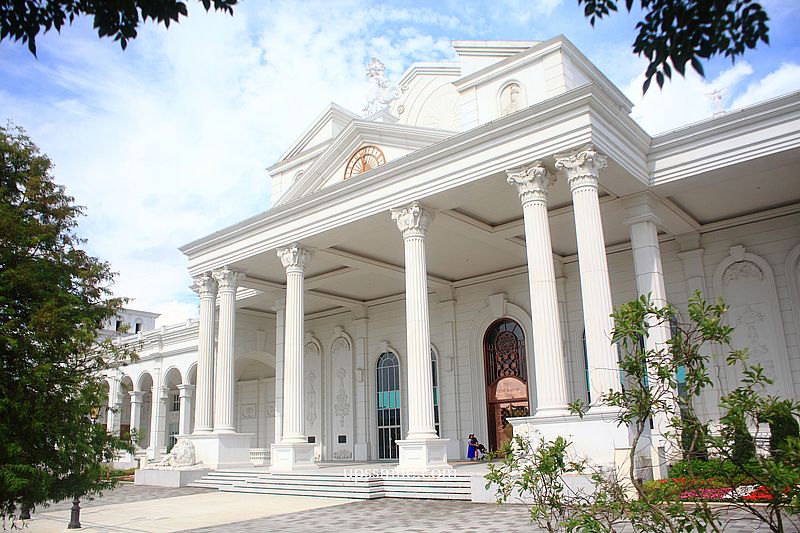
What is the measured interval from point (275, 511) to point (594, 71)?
571 inches

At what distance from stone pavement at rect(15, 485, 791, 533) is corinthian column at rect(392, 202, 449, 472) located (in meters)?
1.39

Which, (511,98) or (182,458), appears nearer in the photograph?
(511,98)

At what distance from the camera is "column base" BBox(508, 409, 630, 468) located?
1384 cm

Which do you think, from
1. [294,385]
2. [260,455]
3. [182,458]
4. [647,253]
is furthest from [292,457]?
[647,253]

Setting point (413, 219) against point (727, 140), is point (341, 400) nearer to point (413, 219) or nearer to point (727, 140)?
point (413, 219)

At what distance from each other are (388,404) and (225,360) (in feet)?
28.8

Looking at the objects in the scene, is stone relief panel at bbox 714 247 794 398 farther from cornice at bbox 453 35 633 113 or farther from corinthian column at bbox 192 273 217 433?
corinthian column at bbox 192 273 217 433

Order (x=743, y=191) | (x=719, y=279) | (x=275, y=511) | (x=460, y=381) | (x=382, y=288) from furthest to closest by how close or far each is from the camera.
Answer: (x=382, y=288), (x=460, y=381), (x=719, y=279), (x=743, y=191), (x=275, y=511)

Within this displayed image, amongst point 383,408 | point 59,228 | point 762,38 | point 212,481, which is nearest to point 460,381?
point 383,408

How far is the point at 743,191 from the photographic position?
722 inches

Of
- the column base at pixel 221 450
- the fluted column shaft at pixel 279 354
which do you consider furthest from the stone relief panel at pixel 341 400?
the column base at pixel 221 450

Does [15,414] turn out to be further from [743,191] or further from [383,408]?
[383,408]

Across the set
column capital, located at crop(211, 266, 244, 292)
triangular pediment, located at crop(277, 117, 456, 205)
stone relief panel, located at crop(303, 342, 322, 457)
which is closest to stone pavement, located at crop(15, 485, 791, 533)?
column capital, located at crop(211, 266, 244, 292)

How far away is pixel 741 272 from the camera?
2005 cm
